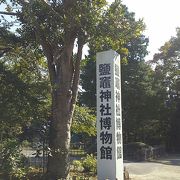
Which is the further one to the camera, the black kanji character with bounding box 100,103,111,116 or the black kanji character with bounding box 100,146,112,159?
the black kanji character with bounding box 100,103,111,116

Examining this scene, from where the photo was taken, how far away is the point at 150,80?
112 ft

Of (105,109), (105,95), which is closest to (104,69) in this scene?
(105,95)

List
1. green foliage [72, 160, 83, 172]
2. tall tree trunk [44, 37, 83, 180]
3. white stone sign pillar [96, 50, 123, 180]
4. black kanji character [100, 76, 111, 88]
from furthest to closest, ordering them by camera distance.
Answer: green foliage [72, 160, 83, 172]
tall tree trunk [44, 37, 83, 180]
black kanji character [100, 76, 111, 88]
white stone sign pillar [96, 50, 123, 180]

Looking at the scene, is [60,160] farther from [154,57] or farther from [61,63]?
[154,57]

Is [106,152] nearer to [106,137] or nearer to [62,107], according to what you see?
[106,137]

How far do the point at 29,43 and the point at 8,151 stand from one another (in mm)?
5626

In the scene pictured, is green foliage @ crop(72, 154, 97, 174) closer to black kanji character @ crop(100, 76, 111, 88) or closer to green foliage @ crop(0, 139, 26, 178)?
black kanji character @ crop(100, 76, 111, 88)

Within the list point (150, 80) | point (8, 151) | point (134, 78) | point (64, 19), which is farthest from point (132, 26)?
point (150, 80)

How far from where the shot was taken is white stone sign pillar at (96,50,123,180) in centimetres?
1138

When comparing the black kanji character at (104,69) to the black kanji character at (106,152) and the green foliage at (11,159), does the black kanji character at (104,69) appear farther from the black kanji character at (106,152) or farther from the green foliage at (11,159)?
the green foliage at (11,159)

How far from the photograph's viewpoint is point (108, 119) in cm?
1158

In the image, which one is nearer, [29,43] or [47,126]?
[47,126]

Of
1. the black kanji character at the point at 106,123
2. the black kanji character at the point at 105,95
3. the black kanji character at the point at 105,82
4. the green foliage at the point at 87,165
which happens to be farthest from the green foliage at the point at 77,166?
the black kanji character at the point at 105,82

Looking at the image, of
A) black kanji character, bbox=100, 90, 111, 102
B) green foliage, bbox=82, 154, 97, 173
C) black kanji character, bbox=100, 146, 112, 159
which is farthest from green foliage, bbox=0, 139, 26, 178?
green foliage, bbox=82, 154, 97, 173
